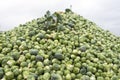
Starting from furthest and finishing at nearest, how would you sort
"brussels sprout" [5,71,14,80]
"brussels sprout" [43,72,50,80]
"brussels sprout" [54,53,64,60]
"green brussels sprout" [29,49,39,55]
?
"green brussels sprout" [29,49,39,55] < "brussels sprout" [54,53,64,60] < "brussels sprout" [5,71,14,80] < "brussels sprout" [43,72,50,80]

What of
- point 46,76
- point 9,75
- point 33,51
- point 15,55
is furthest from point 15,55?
point 46,76

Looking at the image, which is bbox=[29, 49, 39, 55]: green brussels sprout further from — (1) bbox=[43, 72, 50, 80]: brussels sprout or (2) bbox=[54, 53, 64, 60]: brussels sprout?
(1) bbox=[43, 72, 50, 80]: brussels sprout

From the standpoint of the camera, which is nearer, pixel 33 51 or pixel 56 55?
pixel 56 55

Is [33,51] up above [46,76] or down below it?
above

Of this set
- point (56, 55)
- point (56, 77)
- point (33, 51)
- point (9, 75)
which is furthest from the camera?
point (33, 51)

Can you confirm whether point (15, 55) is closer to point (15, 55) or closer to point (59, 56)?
point (15, 55)

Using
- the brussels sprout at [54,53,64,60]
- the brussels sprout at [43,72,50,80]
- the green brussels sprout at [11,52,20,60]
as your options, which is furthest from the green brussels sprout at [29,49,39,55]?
the brussels sprout at [43,72,50,80]

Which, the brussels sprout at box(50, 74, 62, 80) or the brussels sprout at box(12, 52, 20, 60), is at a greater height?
the brussels sprout at box(12, 52, 20, 60)

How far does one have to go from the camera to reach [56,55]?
5.86 meters

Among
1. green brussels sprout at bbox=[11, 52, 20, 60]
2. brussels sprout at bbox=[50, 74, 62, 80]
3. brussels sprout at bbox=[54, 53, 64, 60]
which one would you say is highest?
green brussels sprout at bbox=[11, 52, 20, 60]

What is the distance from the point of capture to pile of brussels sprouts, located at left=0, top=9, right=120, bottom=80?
5.46 metres

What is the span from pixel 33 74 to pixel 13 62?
0.61m

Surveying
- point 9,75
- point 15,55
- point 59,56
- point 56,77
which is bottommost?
point 56,77

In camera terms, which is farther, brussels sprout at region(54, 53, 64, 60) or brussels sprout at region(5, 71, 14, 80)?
brussels sprout at region(54, 53, 64, 60)
